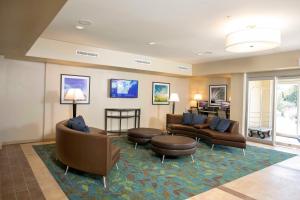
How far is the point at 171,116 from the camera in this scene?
279 inches

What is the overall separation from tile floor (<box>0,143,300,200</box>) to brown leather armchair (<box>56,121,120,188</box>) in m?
0.46

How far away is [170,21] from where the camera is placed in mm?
3658

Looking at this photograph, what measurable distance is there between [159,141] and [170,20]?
245cm

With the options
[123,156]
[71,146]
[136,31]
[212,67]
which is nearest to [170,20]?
[136,31]

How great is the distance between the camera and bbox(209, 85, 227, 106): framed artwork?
29.6 ft

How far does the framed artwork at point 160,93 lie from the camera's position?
8.02 metres

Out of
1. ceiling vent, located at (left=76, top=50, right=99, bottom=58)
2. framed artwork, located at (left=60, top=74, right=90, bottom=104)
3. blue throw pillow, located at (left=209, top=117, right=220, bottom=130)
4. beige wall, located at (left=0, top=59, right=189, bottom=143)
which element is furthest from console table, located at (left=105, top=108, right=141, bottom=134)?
blue throw pillow, located at (left=209, top=117, right=220, bottom=130)

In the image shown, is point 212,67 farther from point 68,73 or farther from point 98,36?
point 68,73

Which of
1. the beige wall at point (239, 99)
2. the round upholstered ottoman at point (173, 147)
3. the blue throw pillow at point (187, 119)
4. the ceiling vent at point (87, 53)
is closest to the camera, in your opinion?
the round upholstered ottoman at point (173, 147)

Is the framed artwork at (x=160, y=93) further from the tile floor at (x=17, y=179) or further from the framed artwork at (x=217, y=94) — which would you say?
the tile floor at (x=17, y=179)

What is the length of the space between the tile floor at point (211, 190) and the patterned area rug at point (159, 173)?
0.46 feet

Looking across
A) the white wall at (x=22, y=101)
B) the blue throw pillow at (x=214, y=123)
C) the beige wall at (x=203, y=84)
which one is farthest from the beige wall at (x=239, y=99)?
the white wall at (x=22, y=101)

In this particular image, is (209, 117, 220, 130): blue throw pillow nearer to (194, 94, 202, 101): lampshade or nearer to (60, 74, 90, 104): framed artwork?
(194, 94, 202, 101): lampshade

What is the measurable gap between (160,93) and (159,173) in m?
4.77
